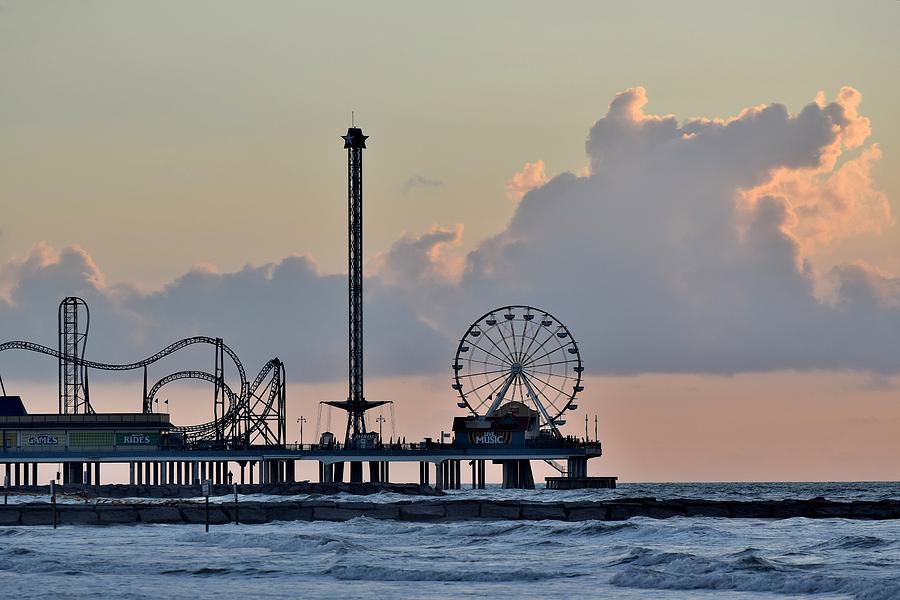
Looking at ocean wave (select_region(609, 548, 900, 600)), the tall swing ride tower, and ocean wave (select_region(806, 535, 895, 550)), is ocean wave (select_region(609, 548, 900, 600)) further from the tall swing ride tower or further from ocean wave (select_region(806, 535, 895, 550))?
the tall swing ride tower

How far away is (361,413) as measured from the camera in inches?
6890

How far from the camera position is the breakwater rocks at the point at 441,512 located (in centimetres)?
8619

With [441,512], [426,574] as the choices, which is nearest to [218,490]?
[441,512]

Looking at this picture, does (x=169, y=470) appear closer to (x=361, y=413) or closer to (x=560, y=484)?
(x=361, y=413)

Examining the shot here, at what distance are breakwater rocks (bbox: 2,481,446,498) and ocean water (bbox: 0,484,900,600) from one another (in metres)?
58.3

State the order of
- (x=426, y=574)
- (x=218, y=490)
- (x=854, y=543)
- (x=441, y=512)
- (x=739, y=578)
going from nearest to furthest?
(x=739, y=578)
(x=426, y=574)
(x=854, y=543)
(x=441, y=512)
(x=218, y=490)

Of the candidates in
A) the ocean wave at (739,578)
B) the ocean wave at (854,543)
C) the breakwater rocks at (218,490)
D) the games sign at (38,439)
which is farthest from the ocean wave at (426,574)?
the games sign at (38,439)

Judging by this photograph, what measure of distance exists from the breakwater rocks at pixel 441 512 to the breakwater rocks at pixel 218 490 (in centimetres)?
5188

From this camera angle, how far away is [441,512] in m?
86.6

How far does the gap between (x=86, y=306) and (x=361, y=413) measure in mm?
29059

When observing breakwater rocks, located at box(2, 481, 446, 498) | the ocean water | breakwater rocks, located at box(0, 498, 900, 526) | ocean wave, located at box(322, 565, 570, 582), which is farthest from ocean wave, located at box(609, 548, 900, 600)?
breakwater rocks, located at box(2, 481, 446, 498)

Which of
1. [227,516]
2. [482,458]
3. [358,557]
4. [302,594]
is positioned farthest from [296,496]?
[302,594]

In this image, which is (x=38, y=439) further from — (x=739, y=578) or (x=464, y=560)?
(x=739, y=578)

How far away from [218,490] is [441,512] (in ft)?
223
